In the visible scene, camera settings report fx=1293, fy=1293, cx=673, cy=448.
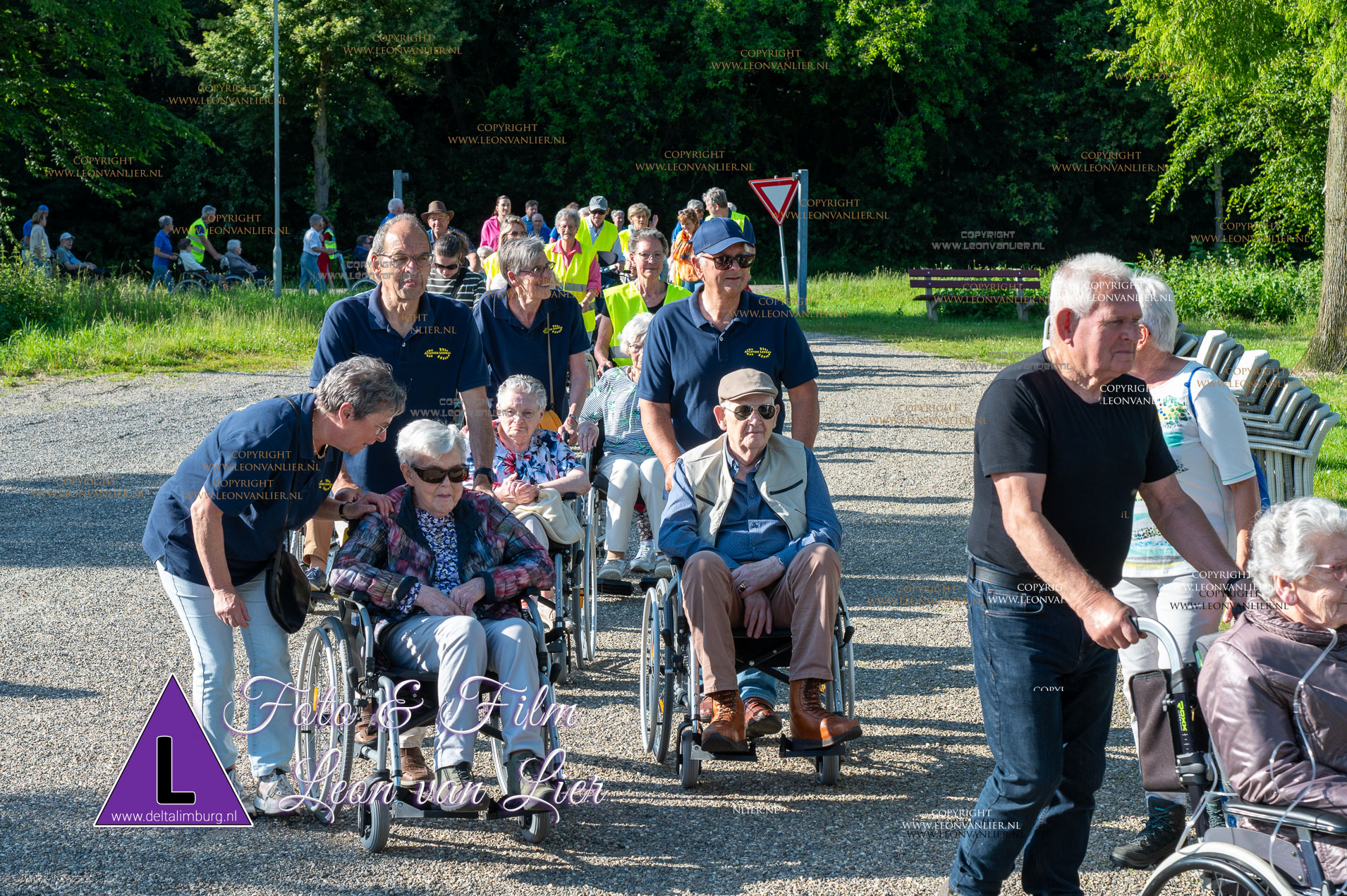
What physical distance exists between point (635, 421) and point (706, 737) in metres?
3.28

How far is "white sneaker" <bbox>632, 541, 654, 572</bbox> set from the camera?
739cm

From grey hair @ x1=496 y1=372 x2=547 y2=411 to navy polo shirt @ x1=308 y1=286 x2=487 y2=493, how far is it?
0.53 m

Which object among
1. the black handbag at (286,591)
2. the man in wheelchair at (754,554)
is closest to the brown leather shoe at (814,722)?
the man in wheelchair at (754,554)

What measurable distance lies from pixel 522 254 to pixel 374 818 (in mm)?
3673

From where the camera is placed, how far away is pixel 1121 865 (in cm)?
408

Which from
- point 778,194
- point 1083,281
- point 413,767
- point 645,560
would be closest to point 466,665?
point 413,767

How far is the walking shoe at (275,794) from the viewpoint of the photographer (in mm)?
4441

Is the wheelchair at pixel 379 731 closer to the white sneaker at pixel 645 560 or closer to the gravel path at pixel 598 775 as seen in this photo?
the gravel path at pixel 598 775

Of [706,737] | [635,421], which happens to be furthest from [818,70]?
[706,737]

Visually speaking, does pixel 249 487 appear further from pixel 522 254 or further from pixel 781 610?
pixel 522 254

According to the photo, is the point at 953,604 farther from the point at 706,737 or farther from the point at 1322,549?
the point at 1322,549

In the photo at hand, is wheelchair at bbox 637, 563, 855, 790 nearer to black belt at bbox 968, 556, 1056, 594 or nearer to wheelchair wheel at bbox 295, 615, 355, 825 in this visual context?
wheelchair wheel at bbox 295, 615, 355, 825

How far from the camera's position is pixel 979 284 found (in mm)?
23938

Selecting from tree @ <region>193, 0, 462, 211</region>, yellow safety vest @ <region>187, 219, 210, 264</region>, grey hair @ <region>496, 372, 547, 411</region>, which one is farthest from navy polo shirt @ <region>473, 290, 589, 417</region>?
tree @ <region>193, 0, 462, 211</region>
